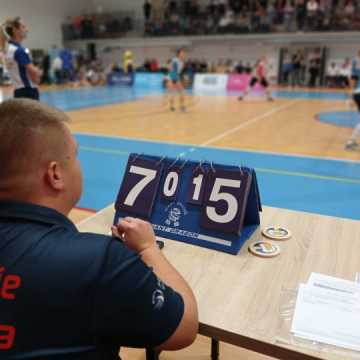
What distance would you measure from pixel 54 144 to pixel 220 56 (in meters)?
23.3

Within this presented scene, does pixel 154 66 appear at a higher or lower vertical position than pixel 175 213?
lower

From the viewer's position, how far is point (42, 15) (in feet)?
77.3

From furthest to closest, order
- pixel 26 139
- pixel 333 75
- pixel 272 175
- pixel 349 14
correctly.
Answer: pixel 333 75 < pixel 349 14 < pixel 272 175 < pixel 26 139

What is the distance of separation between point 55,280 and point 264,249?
867 mm

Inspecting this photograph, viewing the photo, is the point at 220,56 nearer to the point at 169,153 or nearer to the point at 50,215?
the point at 169,153

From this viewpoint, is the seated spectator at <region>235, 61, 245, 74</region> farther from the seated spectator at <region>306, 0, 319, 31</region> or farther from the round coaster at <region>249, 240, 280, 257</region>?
the round coaster at <region>249, 240, 280, 257</region>

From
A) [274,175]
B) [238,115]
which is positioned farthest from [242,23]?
[274,175]

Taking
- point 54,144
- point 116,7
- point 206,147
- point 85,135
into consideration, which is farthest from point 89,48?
point 54,144

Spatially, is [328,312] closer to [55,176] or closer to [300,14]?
[55,176]

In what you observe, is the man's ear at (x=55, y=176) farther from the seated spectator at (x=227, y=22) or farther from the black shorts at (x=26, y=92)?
the seated spectator at (x=227, y=22)

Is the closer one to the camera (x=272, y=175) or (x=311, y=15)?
(x=272, y=175)

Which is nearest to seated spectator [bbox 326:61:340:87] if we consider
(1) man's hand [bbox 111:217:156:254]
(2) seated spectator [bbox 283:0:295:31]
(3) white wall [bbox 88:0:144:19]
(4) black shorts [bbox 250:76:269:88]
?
(2) seated spectator [bbox 283:0:295:31]

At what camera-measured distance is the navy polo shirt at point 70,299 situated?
805mm

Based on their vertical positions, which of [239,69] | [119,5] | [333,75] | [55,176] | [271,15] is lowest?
[333,75]
